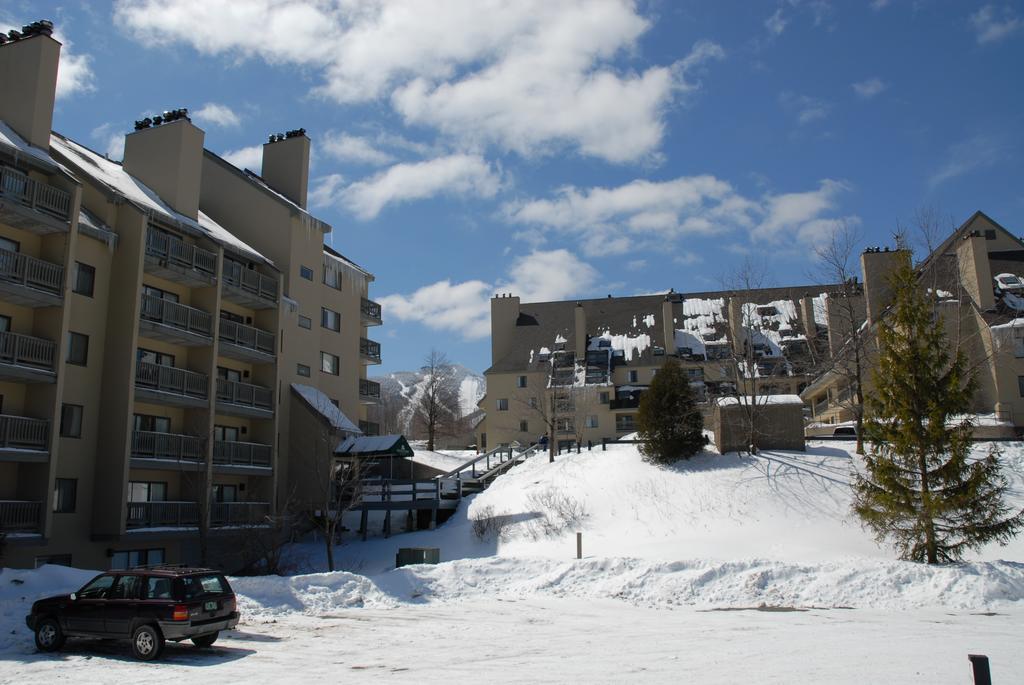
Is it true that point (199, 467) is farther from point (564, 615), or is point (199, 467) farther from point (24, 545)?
point (564, 615)

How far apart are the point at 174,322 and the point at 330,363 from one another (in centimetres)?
1330

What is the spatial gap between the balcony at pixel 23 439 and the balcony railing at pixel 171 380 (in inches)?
186

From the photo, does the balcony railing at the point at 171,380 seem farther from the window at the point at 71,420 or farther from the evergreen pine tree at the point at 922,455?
the evergreen pine tree at the point at 922,455

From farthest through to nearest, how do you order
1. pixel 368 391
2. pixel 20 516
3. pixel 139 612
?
pixel 368 391 → pixel 20 516 → pixel 139 612

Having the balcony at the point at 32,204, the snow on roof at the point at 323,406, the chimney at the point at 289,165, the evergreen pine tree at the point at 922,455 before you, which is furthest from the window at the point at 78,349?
the evergreen pine tree at the point at 922,455

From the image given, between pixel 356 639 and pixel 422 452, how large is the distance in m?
37.3

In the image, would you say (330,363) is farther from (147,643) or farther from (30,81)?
(147,643)

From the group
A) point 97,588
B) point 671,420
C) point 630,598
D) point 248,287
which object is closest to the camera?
point 97,588

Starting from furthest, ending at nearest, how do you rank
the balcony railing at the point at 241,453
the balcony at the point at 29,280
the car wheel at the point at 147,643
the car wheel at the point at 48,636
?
the balcony railing at the point at 241,453, the balcony at the point at 29,280, the car wheel at the point at 48,636, the car wheel at the point at 147,643

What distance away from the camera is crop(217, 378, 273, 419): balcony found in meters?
33.6

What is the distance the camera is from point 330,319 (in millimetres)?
44000

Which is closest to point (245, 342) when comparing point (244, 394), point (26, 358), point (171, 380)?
point (244, 394)

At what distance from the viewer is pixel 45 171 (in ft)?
86.5

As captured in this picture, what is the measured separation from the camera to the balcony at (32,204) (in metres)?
24.2
